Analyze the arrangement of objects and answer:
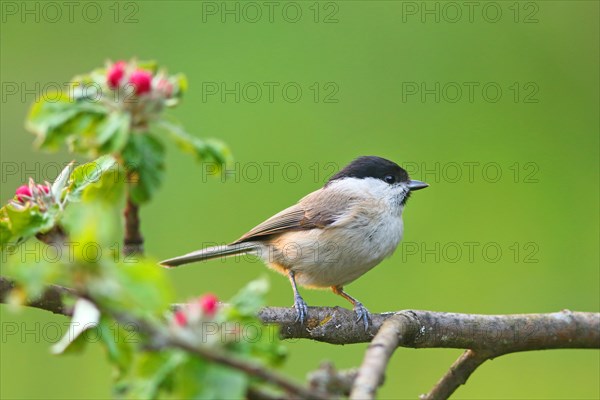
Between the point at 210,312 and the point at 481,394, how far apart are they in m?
3.11

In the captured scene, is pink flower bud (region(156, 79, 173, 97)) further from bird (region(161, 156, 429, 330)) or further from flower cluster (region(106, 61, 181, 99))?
bird (region(161, 156, 429, 330))

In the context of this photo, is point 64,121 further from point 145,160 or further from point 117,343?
point 117,343

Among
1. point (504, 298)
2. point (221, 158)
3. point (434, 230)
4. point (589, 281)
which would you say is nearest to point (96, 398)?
point (434, 230)

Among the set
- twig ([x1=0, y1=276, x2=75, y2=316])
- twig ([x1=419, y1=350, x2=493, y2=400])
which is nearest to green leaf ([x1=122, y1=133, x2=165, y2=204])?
twig ([x1=0, y1=276, x2=75, y2=316])

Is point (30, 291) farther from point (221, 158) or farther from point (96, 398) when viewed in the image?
point (96, 398)

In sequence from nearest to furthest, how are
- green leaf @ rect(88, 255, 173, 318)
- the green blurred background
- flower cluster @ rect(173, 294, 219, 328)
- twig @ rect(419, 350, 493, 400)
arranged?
green leaf @ rect(88, 255, 173, 318) < flower cluster @ rect(173, 294, 219, 328) < twig @ rect(419, 350, 493, 400) < the green blurred background

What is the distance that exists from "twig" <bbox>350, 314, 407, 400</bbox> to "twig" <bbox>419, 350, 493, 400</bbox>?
447 millimetres

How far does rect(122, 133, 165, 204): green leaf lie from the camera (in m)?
1.13

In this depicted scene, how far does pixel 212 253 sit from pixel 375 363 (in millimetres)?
1973

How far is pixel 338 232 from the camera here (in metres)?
3.34

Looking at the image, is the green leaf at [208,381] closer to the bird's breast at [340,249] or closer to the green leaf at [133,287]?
the green leaf at [133,287]

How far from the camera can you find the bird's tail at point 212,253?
3.14m

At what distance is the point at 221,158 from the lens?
3.94 feet

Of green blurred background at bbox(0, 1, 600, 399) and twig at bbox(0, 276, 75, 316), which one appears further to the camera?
green blurred background at bbox(0, 1, 600, 399)
